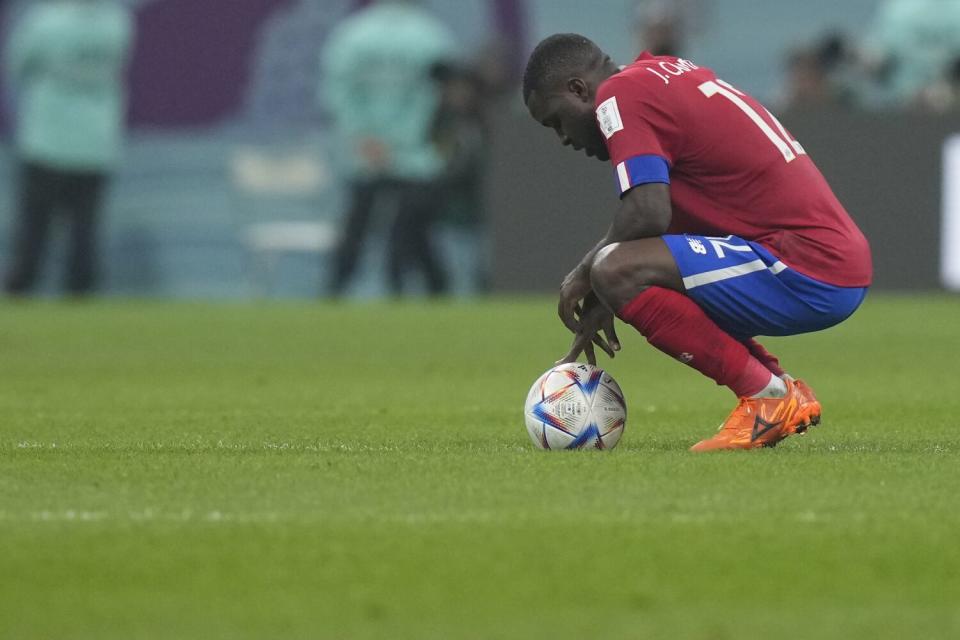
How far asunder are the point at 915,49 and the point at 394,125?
18.6 feet

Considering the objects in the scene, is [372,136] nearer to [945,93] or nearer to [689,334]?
[945,93]

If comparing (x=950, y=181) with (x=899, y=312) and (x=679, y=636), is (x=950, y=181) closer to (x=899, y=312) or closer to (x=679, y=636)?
(x=899, y=312)

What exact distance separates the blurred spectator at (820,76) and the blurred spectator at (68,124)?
7.53 m

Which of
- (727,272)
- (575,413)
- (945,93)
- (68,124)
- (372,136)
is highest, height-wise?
(727,272)

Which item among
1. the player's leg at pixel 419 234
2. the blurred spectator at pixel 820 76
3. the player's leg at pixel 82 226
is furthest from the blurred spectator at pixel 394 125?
the blurred spectator at pixel 820 76

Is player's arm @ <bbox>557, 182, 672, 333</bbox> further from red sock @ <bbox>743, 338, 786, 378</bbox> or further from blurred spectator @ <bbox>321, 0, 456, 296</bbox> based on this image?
blurred spectator @ <bbox>321, 0, 456, 296</bbox>

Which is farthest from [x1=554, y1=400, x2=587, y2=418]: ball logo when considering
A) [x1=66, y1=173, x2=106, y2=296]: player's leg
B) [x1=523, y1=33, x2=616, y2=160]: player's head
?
[x1=66, y1=173, x2=106, y2=296]: player's leg

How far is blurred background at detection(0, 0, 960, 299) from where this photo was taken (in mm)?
18906

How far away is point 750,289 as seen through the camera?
6.59 metres

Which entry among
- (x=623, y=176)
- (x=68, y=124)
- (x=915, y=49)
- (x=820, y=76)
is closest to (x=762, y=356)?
(x=623, y=176)

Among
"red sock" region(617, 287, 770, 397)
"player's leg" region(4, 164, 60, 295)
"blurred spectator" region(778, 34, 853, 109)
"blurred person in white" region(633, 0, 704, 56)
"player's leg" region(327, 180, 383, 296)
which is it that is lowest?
"player's leg" region(4, 164, 60, 295)

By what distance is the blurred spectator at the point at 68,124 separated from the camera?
859 inches

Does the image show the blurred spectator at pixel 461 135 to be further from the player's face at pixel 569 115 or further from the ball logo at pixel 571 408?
the ball logo at pixel 571 408

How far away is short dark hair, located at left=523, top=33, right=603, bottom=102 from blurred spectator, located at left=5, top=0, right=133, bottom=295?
52.0 feet
